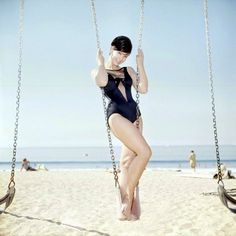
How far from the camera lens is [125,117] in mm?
3355

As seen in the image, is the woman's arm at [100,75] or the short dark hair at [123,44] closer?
the woman's arm at [100,75]

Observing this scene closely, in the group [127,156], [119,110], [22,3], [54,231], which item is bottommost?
[54,231]

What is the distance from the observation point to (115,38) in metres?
3.53

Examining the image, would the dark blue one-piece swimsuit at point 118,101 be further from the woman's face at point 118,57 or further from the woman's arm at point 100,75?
the woman's face at point 118,57

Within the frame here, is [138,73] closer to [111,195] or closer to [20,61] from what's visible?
[20,61]

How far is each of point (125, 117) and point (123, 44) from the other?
2.47 feet

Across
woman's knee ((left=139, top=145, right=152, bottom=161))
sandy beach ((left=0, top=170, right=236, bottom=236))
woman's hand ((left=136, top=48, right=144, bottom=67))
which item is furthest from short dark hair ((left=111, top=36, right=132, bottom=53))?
sandy beach ((left=0, top=170, right=236, bottom=236))

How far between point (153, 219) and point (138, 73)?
4.71 m

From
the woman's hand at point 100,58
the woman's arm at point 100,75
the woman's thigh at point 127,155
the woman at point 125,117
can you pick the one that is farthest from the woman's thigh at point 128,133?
the woman's hand at point 100,58

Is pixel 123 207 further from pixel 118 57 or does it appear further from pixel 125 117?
pixel 118 57

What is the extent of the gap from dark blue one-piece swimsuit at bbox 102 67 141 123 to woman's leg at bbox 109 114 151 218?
0.08 m

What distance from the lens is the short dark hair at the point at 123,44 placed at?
3.45m

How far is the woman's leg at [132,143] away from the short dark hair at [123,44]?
2.30 feet

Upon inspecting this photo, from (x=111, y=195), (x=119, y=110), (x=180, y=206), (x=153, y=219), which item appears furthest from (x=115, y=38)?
(x=111, y=195)
